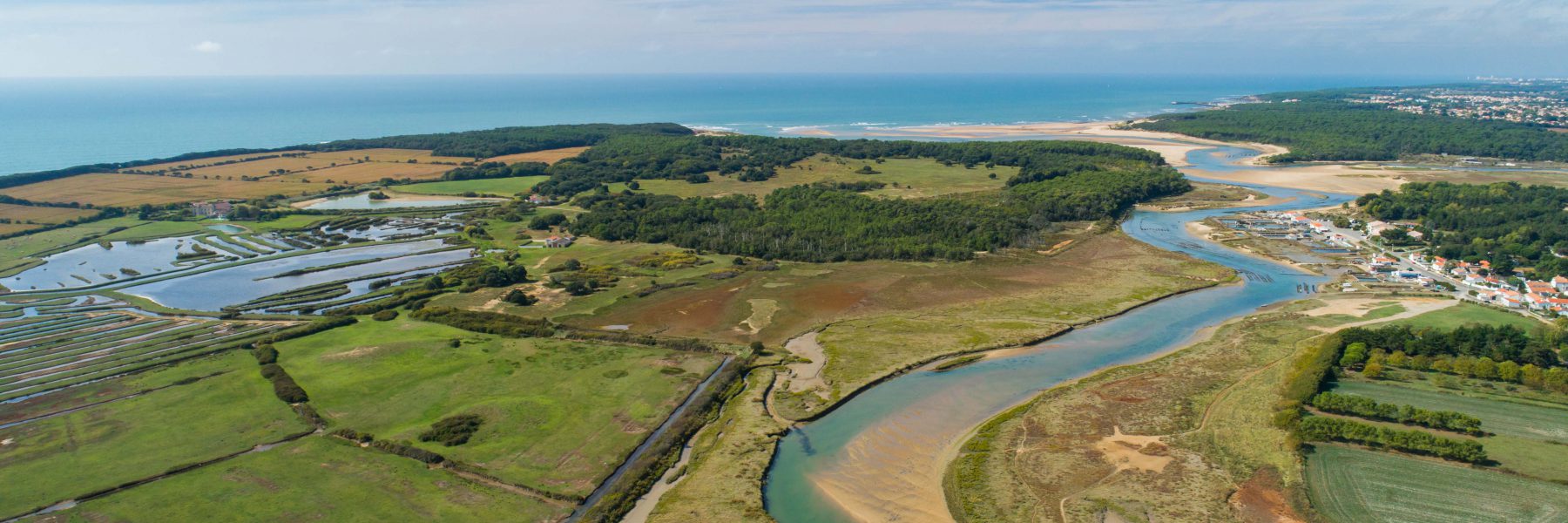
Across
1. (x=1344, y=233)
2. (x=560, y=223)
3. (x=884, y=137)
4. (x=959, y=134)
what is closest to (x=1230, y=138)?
(x=959, y=134)

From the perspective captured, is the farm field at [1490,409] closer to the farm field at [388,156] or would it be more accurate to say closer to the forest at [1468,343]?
the forest at [1468,343]

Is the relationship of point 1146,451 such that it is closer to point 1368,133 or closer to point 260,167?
point 260,167

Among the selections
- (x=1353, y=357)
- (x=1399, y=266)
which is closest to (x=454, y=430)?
(x=1353, y=357)

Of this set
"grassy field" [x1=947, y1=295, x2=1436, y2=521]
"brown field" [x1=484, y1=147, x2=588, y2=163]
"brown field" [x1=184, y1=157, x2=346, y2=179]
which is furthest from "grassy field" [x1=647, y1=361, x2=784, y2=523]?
"brown field" [x1=184, y1=157, x2=346, y2=179]

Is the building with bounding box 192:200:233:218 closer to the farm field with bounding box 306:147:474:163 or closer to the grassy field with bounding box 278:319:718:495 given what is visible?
the farm field with bounding box 306:147:474:163

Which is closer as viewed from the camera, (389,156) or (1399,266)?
(1399,266)

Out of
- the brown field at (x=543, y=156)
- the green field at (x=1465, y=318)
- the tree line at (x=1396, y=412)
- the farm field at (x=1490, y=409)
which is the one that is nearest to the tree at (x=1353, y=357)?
the farm field at (x=1490, y=409)
